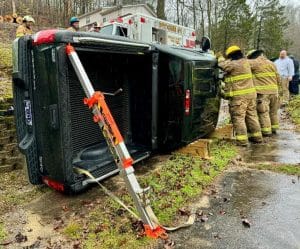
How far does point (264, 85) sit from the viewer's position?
7.69 m

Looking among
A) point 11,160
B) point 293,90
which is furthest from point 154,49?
point 293,90

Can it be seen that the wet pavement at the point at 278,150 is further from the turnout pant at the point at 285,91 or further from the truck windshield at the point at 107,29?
the turnout pant at the point at 285,91

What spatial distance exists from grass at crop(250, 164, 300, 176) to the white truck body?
4.41m

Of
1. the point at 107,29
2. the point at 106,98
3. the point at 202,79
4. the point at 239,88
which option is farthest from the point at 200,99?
the point at 107,29

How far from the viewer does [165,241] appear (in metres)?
3.23

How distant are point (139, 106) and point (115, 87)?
0.52 meters

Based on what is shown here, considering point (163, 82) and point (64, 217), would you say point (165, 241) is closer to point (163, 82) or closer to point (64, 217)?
point (64, 217)

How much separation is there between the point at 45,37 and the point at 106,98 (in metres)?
1.86

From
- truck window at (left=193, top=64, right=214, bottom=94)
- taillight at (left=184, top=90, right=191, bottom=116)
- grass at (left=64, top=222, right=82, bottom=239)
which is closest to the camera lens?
grass at (left=64, top=222, right=82, bottom=239)

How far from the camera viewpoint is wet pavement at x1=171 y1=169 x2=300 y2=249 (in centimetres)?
326

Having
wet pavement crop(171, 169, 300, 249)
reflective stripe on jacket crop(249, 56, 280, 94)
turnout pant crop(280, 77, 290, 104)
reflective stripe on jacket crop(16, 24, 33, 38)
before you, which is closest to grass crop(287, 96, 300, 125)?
turnout pant crop(280, 77, 290, 104)

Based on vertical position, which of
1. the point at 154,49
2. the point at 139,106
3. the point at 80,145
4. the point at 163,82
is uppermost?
the point at 154,49

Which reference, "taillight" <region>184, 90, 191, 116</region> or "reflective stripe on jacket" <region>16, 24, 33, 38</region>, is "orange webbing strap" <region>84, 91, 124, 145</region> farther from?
"reflective stripe on jacket" <region>16, 24, 33, 38</region>

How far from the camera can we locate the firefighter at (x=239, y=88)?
6.98 meters
